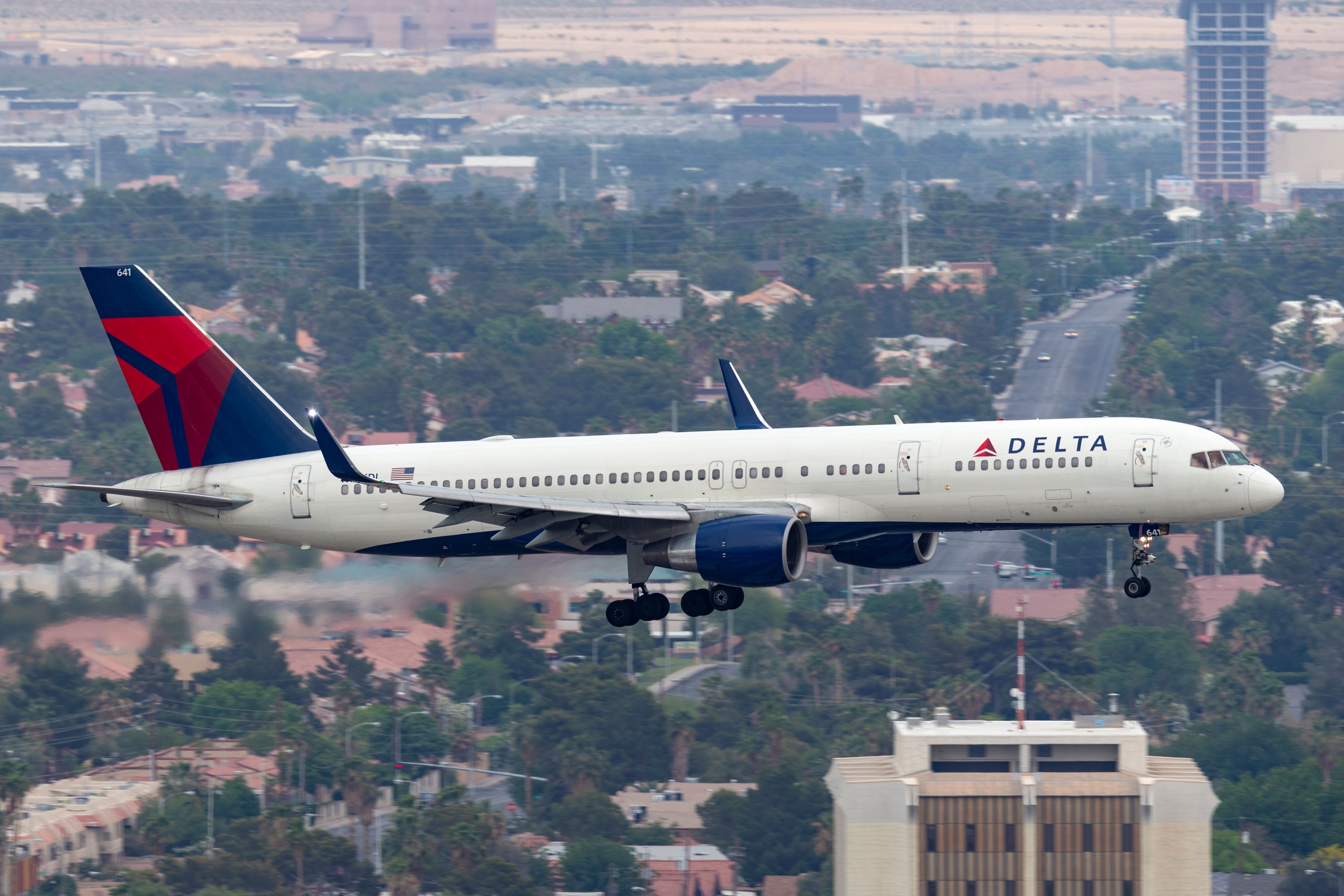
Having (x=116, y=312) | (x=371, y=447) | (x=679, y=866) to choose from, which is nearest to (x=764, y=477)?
(x=371, y=447)

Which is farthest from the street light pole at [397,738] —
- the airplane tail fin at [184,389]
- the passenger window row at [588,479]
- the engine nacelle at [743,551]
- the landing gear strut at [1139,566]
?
the landing gear strut at [1139,566]

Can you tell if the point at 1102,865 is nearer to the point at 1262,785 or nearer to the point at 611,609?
the point at 1262,785

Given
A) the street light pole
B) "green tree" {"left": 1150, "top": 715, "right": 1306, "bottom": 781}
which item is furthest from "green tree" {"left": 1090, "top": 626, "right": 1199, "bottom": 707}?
the street light pole

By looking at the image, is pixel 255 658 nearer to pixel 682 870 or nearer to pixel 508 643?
pixel 682 870

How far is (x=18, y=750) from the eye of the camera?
520 ft

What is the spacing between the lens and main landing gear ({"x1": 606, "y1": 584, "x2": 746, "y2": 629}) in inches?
2511

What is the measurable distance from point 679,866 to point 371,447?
265ft

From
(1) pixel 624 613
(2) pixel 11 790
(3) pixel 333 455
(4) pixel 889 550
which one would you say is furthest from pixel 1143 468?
(2) pixel 11 790

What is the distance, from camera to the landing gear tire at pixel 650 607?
214ft

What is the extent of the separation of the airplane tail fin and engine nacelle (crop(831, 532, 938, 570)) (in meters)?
16.7

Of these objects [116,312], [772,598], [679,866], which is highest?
[116,312]

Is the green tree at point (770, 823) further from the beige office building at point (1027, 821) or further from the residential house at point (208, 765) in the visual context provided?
the residential house at point (208, 765)

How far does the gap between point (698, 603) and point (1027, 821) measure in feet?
181

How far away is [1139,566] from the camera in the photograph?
6106 centimetres
